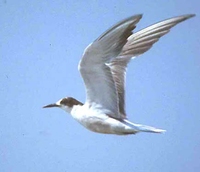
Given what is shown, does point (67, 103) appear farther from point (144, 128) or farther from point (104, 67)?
point (144, 128)

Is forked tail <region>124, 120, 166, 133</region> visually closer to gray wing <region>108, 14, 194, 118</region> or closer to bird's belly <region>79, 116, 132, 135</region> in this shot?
bird's belly <region>79, 116, 132, 135</region>

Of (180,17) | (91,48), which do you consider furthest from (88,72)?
(180,17)

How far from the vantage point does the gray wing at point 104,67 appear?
1552 millimetres

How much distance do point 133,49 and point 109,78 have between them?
0.27 metres

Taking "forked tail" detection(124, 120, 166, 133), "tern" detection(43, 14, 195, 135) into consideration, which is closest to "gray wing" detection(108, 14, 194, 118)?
"tern" detection(43, 14, 195, 135)

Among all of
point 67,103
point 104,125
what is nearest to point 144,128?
point 104,125

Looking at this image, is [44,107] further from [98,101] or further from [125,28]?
[125,28]

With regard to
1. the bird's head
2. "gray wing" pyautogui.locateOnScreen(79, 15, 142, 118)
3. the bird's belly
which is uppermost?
"gray wing" pyautogui.locateOnScreen(79, 15, 142, 118)

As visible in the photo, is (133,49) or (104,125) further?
(133,49)

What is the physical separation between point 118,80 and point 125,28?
378 millimetres

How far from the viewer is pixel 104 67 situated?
1.68 metres

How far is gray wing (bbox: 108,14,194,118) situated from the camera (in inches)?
70.1

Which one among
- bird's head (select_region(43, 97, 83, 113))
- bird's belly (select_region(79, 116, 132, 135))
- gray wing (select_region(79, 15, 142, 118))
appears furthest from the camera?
bird's head (select_region(43, 97, 83, 113))

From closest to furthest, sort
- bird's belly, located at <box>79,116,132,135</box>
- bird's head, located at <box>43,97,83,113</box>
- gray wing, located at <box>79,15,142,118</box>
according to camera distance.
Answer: gray wing, located at <box>79,15,142,118</box>, bird's belly, located at <box>79,116,132,135</box>, bird's head, located at <box>43,97,83,113</box>
